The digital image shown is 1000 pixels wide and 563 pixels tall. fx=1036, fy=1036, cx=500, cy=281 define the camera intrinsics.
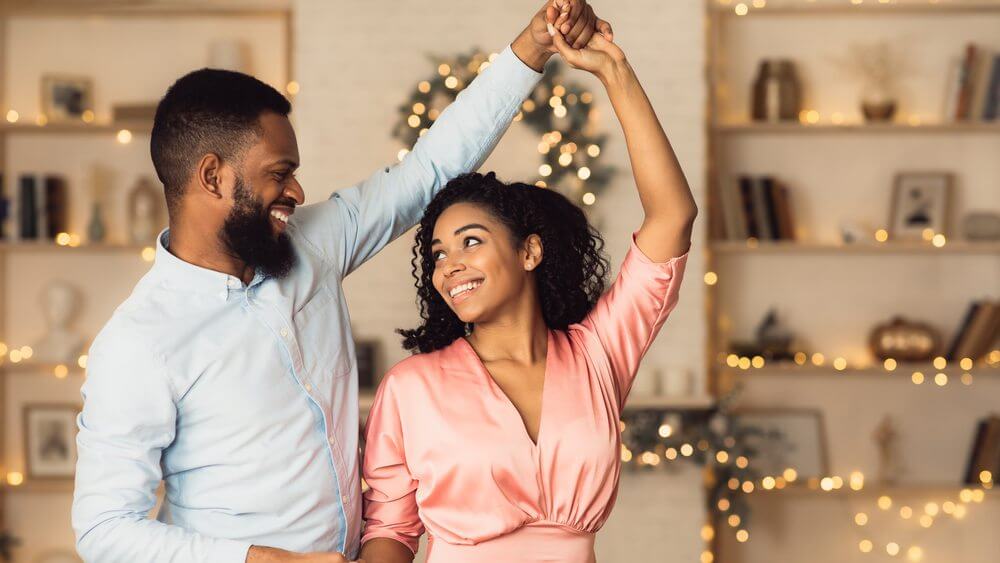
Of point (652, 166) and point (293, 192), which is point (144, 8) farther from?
point (652, 166)

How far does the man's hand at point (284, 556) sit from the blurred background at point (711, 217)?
256 cm

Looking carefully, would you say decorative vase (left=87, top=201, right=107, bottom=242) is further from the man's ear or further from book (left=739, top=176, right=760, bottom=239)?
the man's ear

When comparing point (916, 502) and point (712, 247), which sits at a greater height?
point (712, 247)

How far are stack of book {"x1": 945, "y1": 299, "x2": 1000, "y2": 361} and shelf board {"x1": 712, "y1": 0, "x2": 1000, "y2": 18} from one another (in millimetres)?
1217

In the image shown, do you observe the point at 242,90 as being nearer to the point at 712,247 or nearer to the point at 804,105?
the point at 712,247

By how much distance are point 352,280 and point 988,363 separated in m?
2.61

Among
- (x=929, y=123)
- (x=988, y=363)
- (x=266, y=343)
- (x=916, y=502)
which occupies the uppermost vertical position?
(x=929, y=123)

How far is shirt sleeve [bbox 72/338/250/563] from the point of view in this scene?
154 centimetres

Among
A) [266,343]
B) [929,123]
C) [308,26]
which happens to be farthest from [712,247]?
[266,343]

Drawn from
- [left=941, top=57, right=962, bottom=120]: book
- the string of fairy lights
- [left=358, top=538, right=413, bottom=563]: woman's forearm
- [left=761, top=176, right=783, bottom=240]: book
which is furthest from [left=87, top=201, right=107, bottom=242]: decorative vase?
[left=941, top=57, right=962, bottom=120]: book

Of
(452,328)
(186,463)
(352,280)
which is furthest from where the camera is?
(352,280)

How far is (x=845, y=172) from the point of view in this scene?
4.42 m

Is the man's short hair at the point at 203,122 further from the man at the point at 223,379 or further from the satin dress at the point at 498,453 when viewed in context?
the satin dress at the point at 498,453

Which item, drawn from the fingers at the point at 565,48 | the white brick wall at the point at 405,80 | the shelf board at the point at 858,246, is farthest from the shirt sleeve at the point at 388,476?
the shelf board at the point at 858,246
